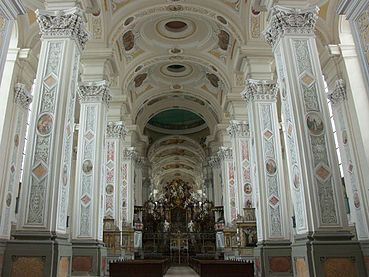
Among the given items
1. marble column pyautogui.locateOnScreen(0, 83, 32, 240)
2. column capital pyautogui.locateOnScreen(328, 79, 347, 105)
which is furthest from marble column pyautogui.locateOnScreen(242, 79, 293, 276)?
marble column pyautogui.locateOnScreen(0, 83, 32, 240)

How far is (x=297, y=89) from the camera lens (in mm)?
7754

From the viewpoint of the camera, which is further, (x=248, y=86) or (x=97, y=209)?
(x=248, y=86)

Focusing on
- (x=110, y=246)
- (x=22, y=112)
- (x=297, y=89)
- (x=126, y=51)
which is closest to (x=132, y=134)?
(x=126, y=51)

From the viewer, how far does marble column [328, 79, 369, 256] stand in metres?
10.6

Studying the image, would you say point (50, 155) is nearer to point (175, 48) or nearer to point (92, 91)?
point (92, 91)

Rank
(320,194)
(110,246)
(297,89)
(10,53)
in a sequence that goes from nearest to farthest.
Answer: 1. (320,194)
2. (297,89)
3. (10,53)
4. (110,246)

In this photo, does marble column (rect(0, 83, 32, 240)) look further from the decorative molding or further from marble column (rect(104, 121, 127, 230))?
the decorative molding

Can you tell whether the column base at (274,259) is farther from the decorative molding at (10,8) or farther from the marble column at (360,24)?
the decorative molding at (10,8)

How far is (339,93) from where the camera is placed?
11602mm

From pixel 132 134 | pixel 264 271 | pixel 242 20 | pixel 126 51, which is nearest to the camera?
pixel 264 271

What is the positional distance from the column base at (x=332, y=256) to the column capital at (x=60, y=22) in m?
6.52

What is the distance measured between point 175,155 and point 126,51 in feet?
72.9

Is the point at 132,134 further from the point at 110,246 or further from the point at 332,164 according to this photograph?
the point at 332,164

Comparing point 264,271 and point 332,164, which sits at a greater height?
point 332,164
